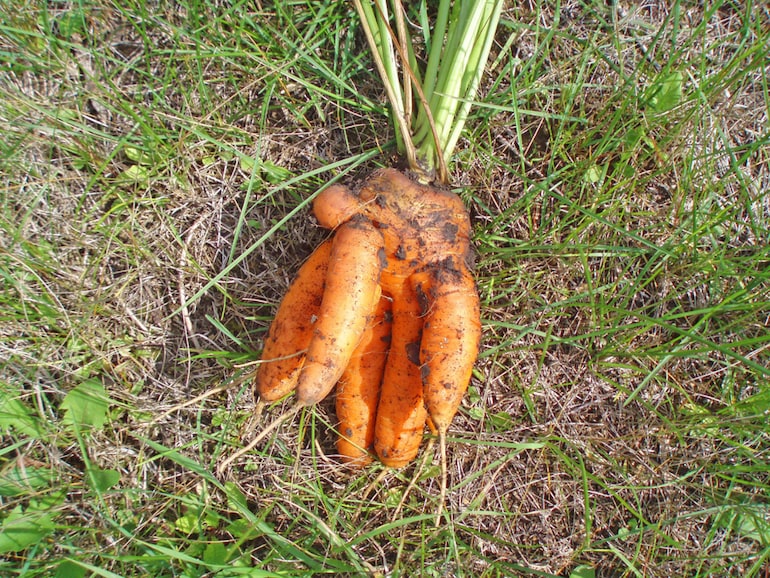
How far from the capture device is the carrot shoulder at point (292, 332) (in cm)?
201

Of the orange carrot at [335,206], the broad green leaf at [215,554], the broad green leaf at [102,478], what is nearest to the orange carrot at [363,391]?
the orange carrot at [335,206]

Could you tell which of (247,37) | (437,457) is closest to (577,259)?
(437,457)

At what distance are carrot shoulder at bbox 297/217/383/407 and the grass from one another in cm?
37

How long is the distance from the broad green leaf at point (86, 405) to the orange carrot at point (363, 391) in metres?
0.98

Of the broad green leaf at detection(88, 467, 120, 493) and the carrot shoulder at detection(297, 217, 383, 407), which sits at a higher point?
the carrot shoulder at detection(297, 217, 383, 407)

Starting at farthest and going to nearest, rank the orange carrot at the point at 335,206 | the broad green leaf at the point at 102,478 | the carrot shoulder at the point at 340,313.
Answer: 1. the broad green leaf at the point at 102,478
2. the orange carrot at the point at 335,206
3. the carrot shoulder at the point at 340,313

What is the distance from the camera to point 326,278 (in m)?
1.94

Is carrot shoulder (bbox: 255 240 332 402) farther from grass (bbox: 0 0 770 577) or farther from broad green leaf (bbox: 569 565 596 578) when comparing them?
broad green leaf (bbox: 569 565 596 578)

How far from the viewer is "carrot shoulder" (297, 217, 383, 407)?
1.87 meters

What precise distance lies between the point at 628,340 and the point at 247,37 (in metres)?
2.04

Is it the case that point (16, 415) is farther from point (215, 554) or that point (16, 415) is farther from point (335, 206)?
point (335, 206)

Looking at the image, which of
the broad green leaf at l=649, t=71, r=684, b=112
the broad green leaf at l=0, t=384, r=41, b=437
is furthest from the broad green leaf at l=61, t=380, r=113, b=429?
the broad green leaf at l=649, t=71, r=684, b=112

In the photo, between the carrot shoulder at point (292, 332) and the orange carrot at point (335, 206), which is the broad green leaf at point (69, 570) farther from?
the orange carrot at point (335, 206)

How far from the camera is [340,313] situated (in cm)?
187
